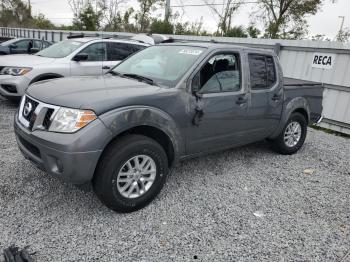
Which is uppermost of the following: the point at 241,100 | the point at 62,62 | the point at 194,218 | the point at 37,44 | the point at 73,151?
the point at 241,100

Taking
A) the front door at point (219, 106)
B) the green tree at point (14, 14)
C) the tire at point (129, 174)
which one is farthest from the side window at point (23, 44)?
the green tree at point (14, 14)

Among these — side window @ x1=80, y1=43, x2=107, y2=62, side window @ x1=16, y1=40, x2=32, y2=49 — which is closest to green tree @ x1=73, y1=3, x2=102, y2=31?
side window @ x1=16, y1=40, x2=32, y2=49

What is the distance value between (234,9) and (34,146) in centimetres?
2112

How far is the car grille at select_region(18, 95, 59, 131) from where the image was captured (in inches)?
113

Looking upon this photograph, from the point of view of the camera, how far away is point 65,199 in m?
3.32

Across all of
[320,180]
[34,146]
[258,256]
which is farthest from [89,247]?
[320,180]

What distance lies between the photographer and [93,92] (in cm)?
302

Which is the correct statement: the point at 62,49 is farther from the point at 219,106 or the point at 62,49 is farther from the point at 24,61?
the point at 219,106

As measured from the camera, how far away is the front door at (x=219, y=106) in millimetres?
3562

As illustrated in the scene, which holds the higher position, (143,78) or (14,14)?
(14,14)

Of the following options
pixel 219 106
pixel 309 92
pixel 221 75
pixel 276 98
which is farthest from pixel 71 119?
pixel 309 92

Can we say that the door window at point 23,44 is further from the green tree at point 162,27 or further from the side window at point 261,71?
the side window at point 261,71

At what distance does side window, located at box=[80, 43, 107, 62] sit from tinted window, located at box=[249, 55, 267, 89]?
437cm

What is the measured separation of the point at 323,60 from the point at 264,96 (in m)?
4.29
